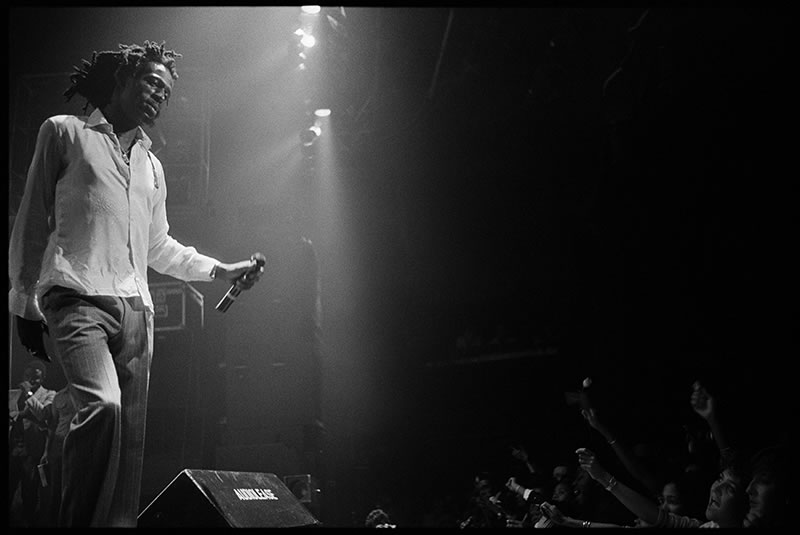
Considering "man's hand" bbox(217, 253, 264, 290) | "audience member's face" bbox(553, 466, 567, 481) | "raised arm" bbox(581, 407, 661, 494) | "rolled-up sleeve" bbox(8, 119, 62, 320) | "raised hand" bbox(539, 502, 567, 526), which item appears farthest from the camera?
"audience member's face" bbox(553, 466, 567, 481)

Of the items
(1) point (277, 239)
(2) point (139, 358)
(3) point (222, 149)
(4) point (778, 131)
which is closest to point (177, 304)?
(1) point (277, 239)

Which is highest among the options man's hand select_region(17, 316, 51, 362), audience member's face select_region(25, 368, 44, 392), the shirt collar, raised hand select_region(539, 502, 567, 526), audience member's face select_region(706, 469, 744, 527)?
the shirt collar

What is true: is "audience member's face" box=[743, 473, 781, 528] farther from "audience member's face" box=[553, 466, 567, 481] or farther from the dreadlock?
the dreadlock

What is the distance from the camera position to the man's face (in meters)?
2.47

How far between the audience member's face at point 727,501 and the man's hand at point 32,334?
2.59 metres

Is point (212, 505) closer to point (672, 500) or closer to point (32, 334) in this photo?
point (32, 334)

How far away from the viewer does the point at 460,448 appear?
881 centimetres

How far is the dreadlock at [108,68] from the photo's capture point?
8.14 feet

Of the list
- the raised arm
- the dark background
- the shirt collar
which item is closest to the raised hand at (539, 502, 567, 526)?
the raised arm

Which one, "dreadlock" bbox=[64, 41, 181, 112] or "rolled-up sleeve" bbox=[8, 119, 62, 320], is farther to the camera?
"dreadlock" bbox=[64, 41, 181, 112]

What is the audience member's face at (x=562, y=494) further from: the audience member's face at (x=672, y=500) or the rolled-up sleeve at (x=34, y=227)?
the rolled-up sleeve at (x=34, y=227)

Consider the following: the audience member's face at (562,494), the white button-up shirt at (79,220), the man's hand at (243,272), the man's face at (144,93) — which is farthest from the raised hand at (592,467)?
the man's face at (144,93)

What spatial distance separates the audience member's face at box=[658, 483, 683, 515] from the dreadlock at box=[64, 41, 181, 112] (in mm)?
2986

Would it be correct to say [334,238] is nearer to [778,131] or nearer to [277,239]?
[277,239]
